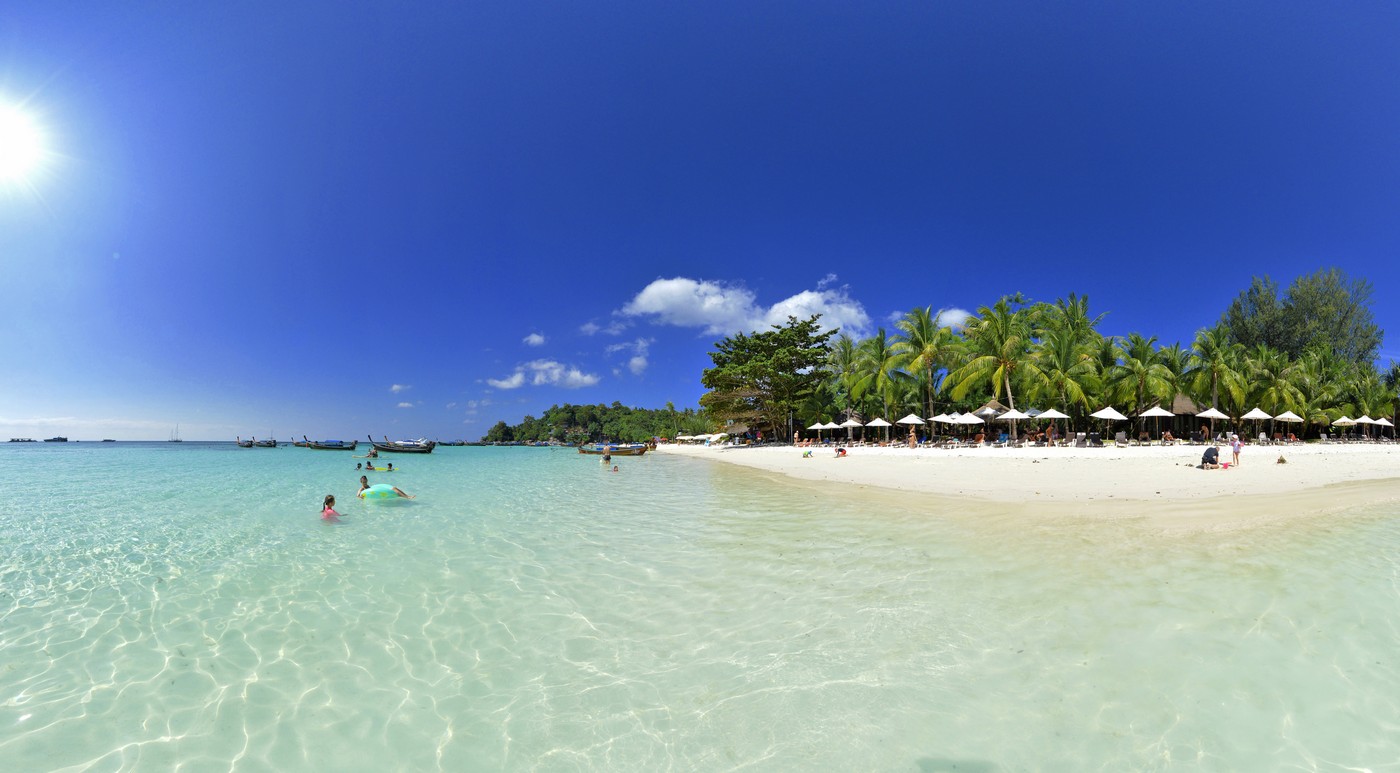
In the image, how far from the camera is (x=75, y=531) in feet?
35.2

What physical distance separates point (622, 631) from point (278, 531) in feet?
31.9

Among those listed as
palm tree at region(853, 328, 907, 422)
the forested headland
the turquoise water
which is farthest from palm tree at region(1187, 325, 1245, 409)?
the turquoise water

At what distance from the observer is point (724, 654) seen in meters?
4.32

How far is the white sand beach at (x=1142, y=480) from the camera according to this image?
1109 cm

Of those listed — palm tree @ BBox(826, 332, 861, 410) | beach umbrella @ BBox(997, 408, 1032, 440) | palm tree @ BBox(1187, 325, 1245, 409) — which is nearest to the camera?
beach umbrella @ BBox(997, 408, 1032, 440)

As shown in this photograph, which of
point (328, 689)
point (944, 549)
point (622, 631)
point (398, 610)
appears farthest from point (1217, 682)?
point (398, 610)

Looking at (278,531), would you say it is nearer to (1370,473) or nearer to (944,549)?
(944,549)

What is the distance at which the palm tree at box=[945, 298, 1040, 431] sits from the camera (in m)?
Answer: 34.7

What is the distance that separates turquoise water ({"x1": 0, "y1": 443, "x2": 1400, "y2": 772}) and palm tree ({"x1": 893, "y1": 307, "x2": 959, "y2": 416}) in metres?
31.1

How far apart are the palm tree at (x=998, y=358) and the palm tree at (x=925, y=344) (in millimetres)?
1740

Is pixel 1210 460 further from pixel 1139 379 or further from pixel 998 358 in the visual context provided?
pixel 1139 379

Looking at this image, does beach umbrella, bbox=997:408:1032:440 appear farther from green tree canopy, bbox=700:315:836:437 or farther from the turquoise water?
the turquoise water

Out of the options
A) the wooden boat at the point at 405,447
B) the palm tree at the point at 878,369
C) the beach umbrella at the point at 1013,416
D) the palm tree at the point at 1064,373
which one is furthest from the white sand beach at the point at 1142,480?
the wooden boat at the point at 405,447

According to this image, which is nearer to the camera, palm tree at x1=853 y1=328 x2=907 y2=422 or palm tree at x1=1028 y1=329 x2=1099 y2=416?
palm tree at x1=1028 y1=329 x2=1099 y2=416
